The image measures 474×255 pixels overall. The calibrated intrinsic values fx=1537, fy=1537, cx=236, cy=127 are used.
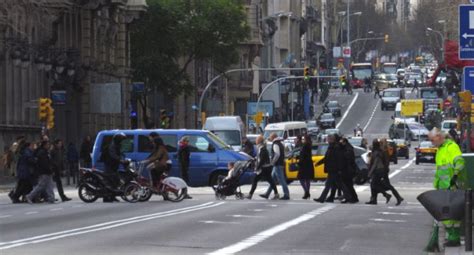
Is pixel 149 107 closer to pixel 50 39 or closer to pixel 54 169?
pixel 50 39

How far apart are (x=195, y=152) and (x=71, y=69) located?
53.4 feet

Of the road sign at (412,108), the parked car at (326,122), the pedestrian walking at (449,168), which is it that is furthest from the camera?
the road sign at (412,108)

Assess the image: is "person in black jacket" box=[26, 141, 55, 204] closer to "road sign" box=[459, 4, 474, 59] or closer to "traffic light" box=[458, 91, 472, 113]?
"traffic light" box=[458, 91, 472, 113]

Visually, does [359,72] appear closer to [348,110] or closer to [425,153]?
[348,110]

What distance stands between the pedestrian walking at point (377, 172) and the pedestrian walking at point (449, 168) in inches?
530

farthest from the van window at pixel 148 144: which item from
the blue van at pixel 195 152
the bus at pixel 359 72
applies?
the bus at pixel 359 72

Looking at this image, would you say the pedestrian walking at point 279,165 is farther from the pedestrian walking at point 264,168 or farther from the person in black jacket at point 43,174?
the person in black jacket at point 43,174

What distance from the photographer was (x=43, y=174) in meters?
34.8

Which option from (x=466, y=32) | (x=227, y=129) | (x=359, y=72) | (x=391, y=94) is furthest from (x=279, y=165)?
(x=359, y=72)

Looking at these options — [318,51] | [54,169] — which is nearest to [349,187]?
[54,169]

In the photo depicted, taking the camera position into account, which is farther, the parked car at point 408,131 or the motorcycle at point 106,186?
the parked car at point 408,131

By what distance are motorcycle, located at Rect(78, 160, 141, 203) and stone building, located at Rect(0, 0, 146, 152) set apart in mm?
13536

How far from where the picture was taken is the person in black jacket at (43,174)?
1372 inches

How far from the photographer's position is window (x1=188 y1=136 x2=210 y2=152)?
4272 cm
